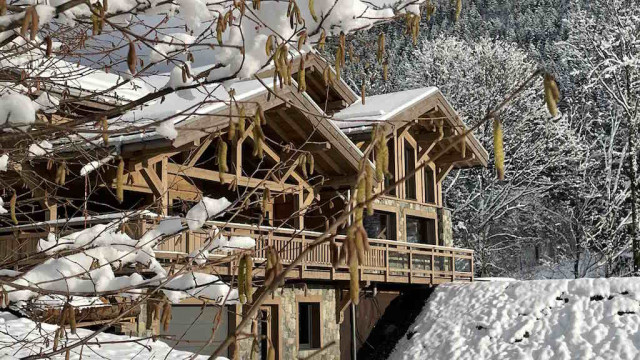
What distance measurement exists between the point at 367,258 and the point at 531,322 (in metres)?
3.69

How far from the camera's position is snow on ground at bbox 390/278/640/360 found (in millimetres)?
15539

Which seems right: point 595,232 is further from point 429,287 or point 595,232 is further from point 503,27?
point 503,27

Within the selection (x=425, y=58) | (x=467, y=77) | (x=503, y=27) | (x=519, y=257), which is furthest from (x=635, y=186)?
(x=503, y=27)

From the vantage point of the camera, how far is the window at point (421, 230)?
2316 centimetres

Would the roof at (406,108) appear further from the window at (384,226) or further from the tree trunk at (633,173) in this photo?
the tree trunk at (633,173)

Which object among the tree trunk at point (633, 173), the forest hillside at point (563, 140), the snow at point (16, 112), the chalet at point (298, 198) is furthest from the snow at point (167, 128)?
the tree trunk at point (633, 173)

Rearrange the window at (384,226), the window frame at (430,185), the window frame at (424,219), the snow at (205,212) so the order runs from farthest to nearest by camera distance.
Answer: the window frame at (430,185) → the window frame at (424,219) → the window at (384,226) → the snow at (205,212)

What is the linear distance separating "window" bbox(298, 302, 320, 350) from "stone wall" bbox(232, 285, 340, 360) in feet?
0.44

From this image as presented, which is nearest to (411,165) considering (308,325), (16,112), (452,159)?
(452,159)

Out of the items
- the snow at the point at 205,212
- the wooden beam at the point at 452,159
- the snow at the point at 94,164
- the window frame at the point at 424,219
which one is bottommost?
the snow at the point at 205,212

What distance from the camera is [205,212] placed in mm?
4008

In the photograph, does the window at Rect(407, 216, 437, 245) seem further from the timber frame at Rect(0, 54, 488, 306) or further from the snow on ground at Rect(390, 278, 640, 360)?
the snow on ground at Rect(390, 278, 640, 360)

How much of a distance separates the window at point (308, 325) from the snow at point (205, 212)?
13275mm

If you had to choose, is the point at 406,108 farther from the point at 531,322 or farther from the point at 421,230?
the point at 531,322
